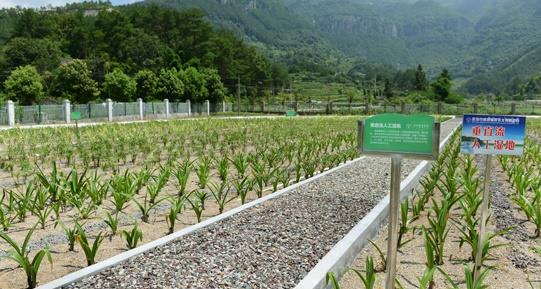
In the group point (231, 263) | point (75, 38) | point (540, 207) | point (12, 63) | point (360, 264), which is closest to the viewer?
point (231, 263)

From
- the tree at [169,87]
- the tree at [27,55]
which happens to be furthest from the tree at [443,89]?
the tree at [27,55]

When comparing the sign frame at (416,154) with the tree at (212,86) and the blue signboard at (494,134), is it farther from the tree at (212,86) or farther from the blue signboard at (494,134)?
the tree at (212,86)

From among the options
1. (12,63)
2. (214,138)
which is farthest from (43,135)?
(12,63)

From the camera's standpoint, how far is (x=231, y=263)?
412 cm

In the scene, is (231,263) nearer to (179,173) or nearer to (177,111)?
(179,173)

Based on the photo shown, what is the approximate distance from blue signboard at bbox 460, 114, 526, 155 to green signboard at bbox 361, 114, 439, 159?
772 mm

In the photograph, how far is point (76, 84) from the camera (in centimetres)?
4506

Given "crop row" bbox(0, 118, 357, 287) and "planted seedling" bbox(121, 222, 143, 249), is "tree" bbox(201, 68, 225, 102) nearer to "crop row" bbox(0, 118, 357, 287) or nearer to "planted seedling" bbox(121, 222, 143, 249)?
"crop row" bbox(0, 118, 357, 287)

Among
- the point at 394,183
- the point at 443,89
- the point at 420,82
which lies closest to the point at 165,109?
the point at 394,183

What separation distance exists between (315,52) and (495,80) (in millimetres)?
71462

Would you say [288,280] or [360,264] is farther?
[360,264]

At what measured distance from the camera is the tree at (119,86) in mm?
47906

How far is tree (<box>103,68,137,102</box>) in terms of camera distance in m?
47.9

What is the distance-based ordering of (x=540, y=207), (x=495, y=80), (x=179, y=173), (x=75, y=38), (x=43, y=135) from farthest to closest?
1. (x=495, y=80)
2. (x=75, y=38)
3. (x=43, y=135)
4. (x=179, y=173)
5. (x=540, y=207)
